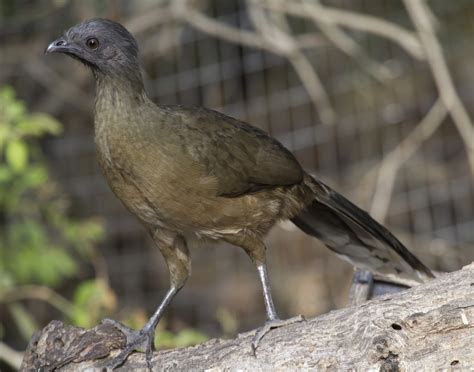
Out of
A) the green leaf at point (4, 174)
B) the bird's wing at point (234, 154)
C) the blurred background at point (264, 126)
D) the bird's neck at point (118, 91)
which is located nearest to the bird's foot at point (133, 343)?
the bird's wing at point (234, 154)

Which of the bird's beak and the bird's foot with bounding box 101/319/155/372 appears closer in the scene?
the bird's foot with bounding box 101/319/155/372

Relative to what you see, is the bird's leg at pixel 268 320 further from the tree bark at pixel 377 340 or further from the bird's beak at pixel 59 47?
the bird's beak at pixel 59 47

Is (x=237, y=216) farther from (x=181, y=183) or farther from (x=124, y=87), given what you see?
(x=124, y=87)

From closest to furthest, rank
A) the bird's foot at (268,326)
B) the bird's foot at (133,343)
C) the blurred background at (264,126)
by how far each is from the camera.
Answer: the bird's foot at (268,326) < the bird's foot at (133,343) < the blurred background at (264,126)

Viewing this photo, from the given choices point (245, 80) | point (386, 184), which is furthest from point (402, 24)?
point (386, 184)

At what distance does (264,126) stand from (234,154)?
12.6 feet

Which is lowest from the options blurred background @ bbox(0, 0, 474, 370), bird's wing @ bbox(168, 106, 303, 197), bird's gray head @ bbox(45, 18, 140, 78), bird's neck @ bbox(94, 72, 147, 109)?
blurred background @ bbox(0, 0, 474, 370)

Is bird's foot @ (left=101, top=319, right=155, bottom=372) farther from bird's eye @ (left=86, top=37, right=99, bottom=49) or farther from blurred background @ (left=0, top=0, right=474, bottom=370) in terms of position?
blurred background @ (left=0, top=0, right=474, bottom=370)

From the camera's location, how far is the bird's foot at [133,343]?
11.6 ft

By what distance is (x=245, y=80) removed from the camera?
784 cm

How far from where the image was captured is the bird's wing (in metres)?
3.83

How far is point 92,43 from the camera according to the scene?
12.5 feet

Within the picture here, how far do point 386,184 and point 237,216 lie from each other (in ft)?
8.60

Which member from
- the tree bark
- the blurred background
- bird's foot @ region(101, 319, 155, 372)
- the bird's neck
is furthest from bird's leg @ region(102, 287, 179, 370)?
the blurred background
